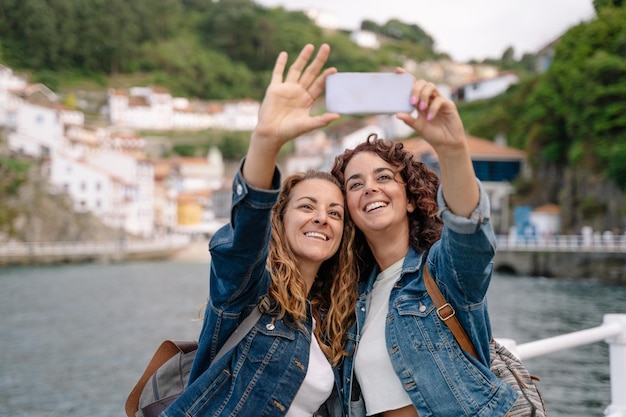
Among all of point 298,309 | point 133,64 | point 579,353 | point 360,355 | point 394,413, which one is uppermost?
point 133,64

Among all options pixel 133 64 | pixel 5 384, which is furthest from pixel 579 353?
pixel 133 64

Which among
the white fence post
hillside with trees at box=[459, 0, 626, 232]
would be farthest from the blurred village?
the white fence post

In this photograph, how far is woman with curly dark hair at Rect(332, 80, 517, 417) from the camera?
1.93m

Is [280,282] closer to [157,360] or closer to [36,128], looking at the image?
[157,360]

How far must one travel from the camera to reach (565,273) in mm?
29656

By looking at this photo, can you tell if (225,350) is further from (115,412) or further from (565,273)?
(565,273)

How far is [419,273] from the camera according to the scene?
2289mm

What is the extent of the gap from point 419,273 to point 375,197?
315 mm

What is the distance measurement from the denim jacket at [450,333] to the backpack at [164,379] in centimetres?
49

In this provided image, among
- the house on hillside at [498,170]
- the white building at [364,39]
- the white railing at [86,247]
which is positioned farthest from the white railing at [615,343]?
the white building at [364,39]

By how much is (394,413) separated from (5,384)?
1386 cm

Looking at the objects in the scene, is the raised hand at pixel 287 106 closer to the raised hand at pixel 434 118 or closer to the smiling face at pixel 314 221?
the raised hand at pixel 434 118

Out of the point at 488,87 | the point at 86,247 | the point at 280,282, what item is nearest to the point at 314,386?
the point at 280,282

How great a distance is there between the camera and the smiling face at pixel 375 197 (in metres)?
2.39
